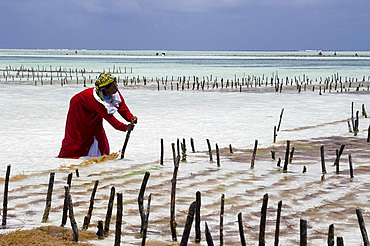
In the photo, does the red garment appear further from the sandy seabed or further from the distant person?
the sandy seabed

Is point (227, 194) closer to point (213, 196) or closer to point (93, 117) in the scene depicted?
point (213, 196)

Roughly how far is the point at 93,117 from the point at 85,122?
0.13 metres

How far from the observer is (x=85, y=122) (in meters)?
7.81

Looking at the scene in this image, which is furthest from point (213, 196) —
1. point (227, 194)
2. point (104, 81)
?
point (104, 81)

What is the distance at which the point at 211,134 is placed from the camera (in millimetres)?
11242

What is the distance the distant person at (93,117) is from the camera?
Result: 7.52 m

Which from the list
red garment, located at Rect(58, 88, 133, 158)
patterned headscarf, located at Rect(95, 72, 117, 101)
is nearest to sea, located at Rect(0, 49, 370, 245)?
red garment, located at Rect(58, 88, 133, 158)

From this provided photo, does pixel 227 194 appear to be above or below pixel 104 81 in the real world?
below

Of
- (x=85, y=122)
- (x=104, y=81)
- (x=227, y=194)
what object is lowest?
(x=227, y=194)

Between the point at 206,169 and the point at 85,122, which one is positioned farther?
the point at 85,122

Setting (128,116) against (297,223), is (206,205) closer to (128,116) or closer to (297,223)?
(297,223)

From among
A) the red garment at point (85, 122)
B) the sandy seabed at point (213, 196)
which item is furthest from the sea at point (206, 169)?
the red garment at point (85, 122)

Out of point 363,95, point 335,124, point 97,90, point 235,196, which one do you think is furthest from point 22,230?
point 363,95

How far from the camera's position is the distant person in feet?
24.7
